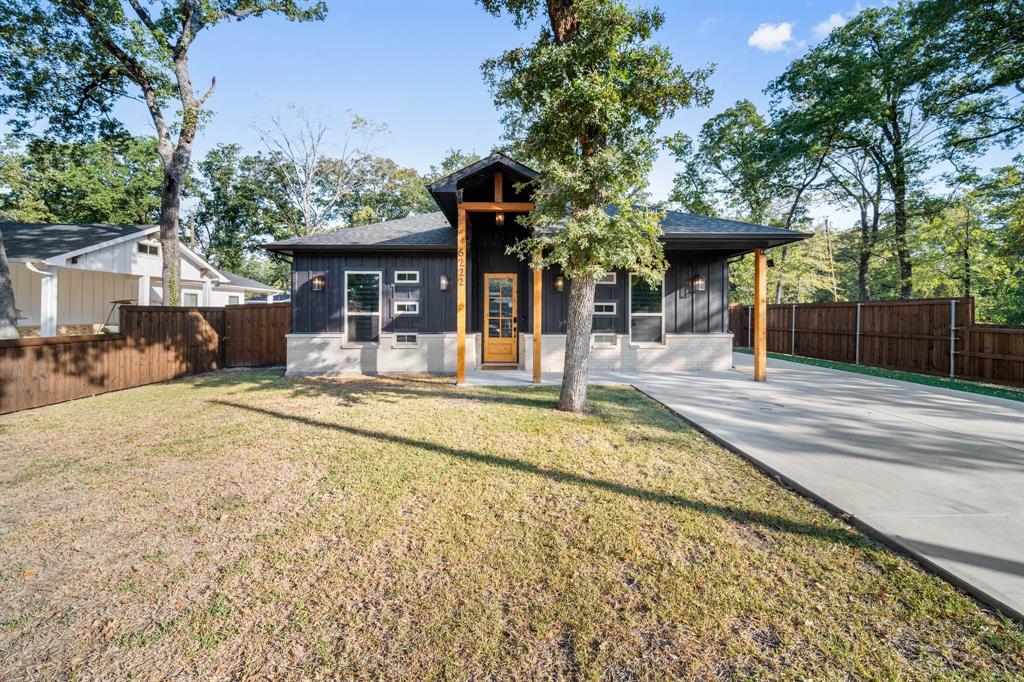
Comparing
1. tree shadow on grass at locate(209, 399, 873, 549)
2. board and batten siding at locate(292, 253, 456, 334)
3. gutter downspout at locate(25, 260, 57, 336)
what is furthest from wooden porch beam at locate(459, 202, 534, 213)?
gutter downspout at locate(25, 260, 57, 336)

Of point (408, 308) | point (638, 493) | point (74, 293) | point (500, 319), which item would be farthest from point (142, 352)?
point (638, 493)

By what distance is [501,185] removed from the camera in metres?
7.85

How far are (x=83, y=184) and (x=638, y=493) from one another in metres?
28.3

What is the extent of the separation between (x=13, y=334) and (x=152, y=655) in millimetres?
8990

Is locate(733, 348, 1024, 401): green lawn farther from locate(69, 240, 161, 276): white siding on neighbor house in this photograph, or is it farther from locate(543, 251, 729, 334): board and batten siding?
locate(69, 240, 161, 276): white siding on neighbor house

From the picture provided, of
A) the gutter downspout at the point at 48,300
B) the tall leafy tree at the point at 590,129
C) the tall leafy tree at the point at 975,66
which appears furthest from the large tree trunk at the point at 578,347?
the gutter downspout at the point at 48,300

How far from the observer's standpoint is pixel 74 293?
14.0m

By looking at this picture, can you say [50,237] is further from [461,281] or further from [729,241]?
[729,241]

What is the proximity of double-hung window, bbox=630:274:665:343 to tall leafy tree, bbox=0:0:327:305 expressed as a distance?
11775mm

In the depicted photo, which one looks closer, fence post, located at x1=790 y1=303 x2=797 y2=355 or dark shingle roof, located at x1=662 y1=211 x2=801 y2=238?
dark shingle roof, located at x1=662 y1=211 x2=801 y2=238

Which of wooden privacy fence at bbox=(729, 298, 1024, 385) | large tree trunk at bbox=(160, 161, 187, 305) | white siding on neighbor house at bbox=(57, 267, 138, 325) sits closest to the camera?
wooden privacy fence at bbox=(729, 298, 1024, 385)

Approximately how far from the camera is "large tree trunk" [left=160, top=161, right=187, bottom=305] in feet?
35.6

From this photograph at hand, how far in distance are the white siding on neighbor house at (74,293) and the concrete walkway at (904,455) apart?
17.6m

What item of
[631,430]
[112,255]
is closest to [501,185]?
[631,430]
